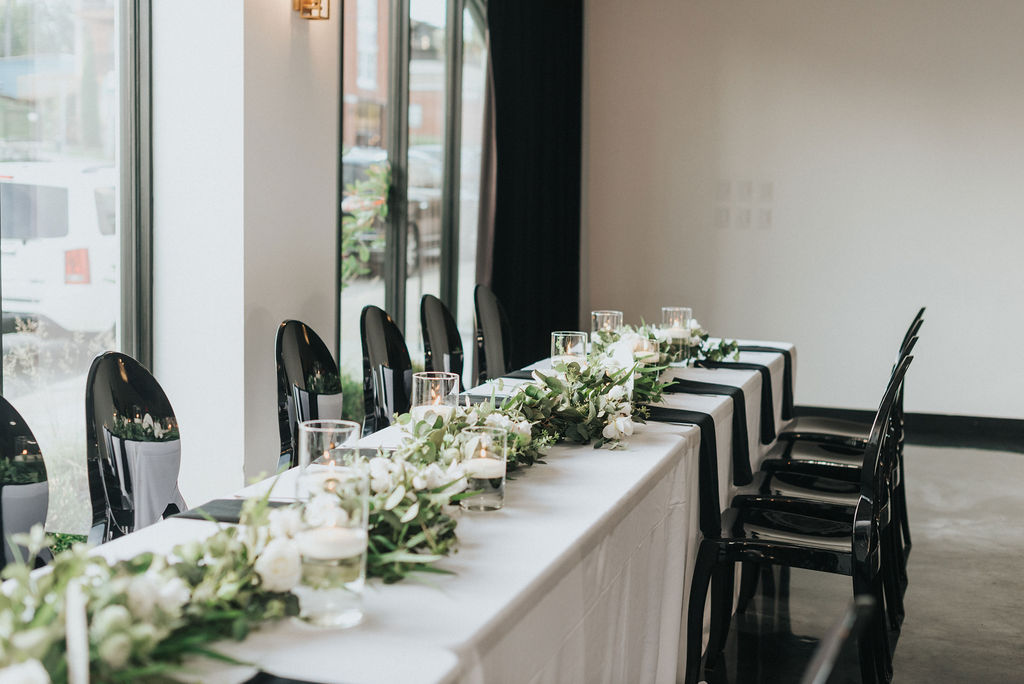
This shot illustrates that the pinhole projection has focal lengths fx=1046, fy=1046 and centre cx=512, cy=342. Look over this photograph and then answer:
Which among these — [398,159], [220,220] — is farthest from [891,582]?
[398,159]

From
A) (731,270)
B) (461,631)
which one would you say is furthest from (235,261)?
(731,270)

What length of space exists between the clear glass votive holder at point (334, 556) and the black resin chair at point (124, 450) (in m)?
1.33

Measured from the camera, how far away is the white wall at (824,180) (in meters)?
7.41

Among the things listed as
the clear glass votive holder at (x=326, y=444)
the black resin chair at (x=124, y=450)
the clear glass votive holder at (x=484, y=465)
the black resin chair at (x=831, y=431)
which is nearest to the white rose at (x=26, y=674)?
the clear glass votive holder at (x=326, y=444)

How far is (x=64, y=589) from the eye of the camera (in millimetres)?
1189

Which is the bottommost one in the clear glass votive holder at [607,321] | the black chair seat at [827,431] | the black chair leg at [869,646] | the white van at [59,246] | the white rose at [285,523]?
the black chair leg at [869,646]

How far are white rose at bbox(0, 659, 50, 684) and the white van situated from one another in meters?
2.78

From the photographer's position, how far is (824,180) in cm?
773

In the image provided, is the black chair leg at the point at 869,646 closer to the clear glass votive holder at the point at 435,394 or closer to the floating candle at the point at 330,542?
the clear glass votive holder at the point at 435,394

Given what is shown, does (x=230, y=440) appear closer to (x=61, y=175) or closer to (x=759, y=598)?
(x=61, y=175)

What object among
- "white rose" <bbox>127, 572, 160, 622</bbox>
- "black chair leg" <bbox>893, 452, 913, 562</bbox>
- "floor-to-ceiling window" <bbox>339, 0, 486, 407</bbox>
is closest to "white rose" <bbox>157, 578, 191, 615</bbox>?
"white rose" <bbox>127, 572, 160, 622</bbox>

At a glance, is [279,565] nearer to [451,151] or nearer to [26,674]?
[26,674]

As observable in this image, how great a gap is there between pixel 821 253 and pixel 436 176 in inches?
122

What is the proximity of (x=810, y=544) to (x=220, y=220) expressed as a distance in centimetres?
249
